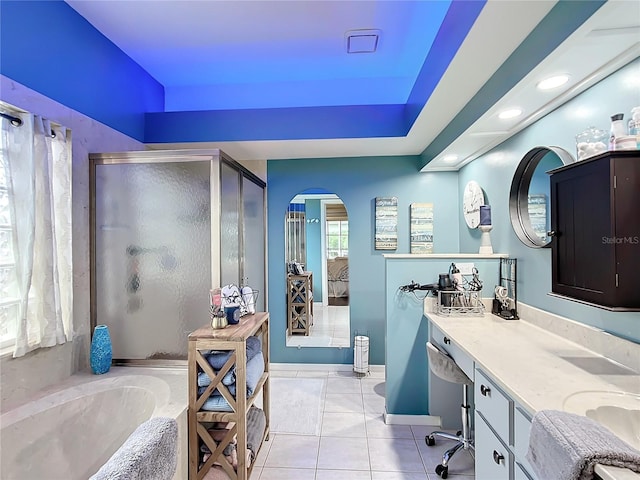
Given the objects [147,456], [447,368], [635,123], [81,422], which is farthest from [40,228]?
[635,123]

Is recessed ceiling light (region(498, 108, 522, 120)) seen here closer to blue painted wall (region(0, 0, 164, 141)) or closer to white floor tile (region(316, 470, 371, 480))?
white floor tile (region(316, 470, 371, 480))

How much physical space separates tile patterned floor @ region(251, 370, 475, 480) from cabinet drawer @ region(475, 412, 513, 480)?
1.73 ft

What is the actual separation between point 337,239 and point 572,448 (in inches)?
121

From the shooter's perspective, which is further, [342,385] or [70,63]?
[342,385]

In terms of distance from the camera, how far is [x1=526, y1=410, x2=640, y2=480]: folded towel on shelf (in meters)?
0.80

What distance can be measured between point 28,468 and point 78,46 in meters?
2.39

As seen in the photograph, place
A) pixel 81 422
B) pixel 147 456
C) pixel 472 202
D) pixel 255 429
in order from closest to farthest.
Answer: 1. pixel 147 456
2. pixel 81 422
3. pixel 255 429
4. pixel 472 202

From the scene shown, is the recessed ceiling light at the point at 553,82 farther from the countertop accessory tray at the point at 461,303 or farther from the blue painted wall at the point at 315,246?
the blue painted wall at the point at 315,246

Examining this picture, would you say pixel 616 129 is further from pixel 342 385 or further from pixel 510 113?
pixel 342 385

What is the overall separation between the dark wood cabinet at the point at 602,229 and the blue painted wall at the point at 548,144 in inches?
12.2

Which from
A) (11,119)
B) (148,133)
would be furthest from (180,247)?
(148,133)

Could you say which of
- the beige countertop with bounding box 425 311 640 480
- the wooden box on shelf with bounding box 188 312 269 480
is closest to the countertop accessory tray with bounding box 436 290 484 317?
the beige countertop with bounding box 425 311 640 480

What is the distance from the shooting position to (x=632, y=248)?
116 centimetres

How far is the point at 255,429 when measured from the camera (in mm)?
2045
